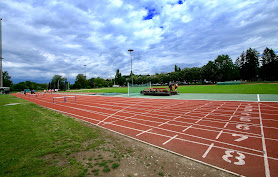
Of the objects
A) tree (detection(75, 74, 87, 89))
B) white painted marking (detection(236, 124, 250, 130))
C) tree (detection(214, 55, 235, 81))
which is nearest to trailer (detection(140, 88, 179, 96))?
white painted marking (detection(236, 124, 250, 130))

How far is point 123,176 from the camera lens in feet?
9.12

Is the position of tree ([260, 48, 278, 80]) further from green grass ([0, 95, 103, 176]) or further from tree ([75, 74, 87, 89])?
tree ([75, 74, 87, 89])

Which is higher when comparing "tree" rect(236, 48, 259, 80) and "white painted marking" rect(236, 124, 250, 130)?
"tree" rect(236, 48, 259, 80)

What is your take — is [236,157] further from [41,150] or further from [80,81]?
[80,81]

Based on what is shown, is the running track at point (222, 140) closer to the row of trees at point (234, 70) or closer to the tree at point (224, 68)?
the row of trees at point (234, 70)

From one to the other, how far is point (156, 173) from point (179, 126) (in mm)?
3510

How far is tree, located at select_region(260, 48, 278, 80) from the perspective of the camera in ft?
194

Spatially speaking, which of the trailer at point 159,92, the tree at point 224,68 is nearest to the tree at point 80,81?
the trailer at point 159,92

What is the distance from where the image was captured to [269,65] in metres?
62.5

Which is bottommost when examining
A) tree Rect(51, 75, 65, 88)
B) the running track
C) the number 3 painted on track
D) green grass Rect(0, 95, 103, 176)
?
the number 3 painted on track

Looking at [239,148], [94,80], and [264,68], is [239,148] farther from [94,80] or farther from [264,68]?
[94,80]

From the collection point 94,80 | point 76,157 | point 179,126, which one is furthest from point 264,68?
point 94,80

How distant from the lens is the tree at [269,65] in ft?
194

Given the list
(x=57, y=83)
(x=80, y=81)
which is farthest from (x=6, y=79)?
(x=80, y=81)
